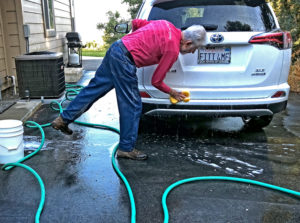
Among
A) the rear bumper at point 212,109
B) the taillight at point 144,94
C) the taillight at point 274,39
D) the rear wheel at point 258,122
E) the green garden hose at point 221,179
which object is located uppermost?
the taillight at point 274,39

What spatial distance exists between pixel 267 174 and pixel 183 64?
1415 millimetres

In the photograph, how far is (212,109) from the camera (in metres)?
3.46

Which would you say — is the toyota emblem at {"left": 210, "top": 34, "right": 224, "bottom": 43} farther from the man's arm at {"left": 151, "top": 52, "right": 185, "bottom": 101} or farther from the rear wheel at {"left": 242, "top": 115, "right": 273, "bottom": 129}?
the rear wheel at {"left": 242, "top": 115, "right": 273, "bottom": 129}

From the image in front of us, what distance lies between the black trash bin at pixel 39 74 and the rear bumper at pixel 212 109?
2.83 metres

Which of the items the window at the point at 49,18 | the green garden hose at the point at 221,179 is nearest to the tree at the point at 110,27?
the window at the point at 49,18

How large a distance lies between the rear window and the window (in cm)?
529

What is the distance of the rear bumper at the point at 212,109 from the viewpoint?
3.46 metres

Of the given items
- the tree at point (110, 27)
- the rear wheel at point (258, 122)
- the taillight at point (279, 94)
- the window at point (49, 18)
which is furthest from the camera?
the tree at point (110, 27)

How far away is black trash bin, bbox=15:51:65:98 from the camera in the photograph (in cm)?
555

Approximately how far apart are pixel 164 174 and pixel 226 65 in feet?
4.43

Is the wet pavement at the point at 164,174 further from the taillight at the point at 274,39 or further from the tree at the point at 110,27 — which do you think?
the tree at the point at 110,27

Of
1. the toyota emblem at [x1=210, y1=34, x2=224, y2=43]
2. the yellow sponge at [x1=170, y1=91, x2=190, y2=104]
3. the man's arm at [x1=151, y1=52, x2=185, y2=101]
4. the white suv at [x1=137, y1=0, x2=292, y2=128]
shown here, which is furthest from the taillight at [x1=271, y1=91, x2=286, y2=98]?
the man's arm at [x1=151, y1=52, x2=185, y2=101]

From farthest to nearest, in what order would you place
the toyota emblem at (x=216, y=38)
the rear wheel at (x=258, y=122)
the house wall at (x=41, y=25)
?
the house wall at (x=41, y=25) → the rear wheel at (x=258, y=122) → the toyota emblem at (x=216, y=38)

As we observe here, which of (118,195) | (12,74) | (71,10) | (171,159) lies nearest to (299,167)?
(171,159)
